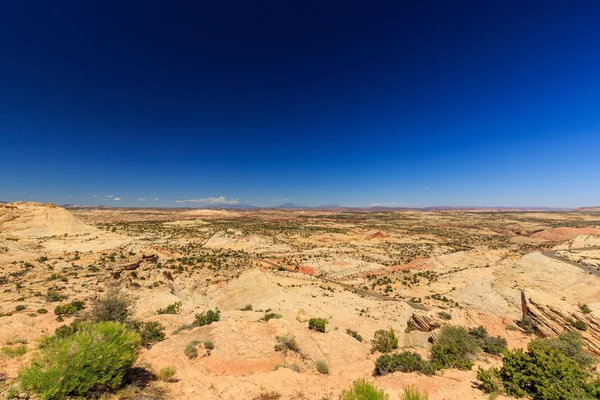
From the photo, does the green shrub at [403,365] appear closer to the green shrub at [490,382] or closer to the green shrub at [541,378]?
the green shrub at [490,382]

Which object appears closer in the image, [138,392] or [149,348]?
[138,392]

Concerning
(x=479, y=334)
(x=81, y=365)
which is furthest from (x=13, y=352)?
(x=479, y=334)

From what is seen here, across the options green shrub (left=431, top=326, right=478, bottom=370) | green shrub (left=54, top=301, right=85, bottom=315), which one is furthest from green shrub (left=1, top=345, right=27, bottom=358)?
green shrub (left=431, top=326, right=478, bottom=370)

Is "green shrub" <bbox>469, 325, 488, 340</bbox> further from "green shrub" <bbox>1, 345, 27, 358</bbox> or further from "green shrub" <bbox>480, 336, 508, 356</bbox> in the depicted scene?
"green shrub" <bbox>1, 345, 27, 358</bbox>

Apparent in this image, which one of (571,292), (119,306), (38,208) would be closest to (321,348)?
(119,306)

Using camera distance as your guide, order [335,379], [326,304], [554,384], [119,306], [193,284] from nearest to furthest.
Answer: [554,384]
[335,379]
[119,306]
[326,304]
[193,284]

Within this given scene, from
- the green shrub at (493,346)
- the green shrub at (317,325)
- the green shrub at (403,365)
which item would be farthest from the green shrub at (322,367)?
the green shrub at (493,346)

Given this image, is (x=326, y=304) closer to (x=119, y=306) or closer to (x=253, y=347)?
(x=253, y=347)
